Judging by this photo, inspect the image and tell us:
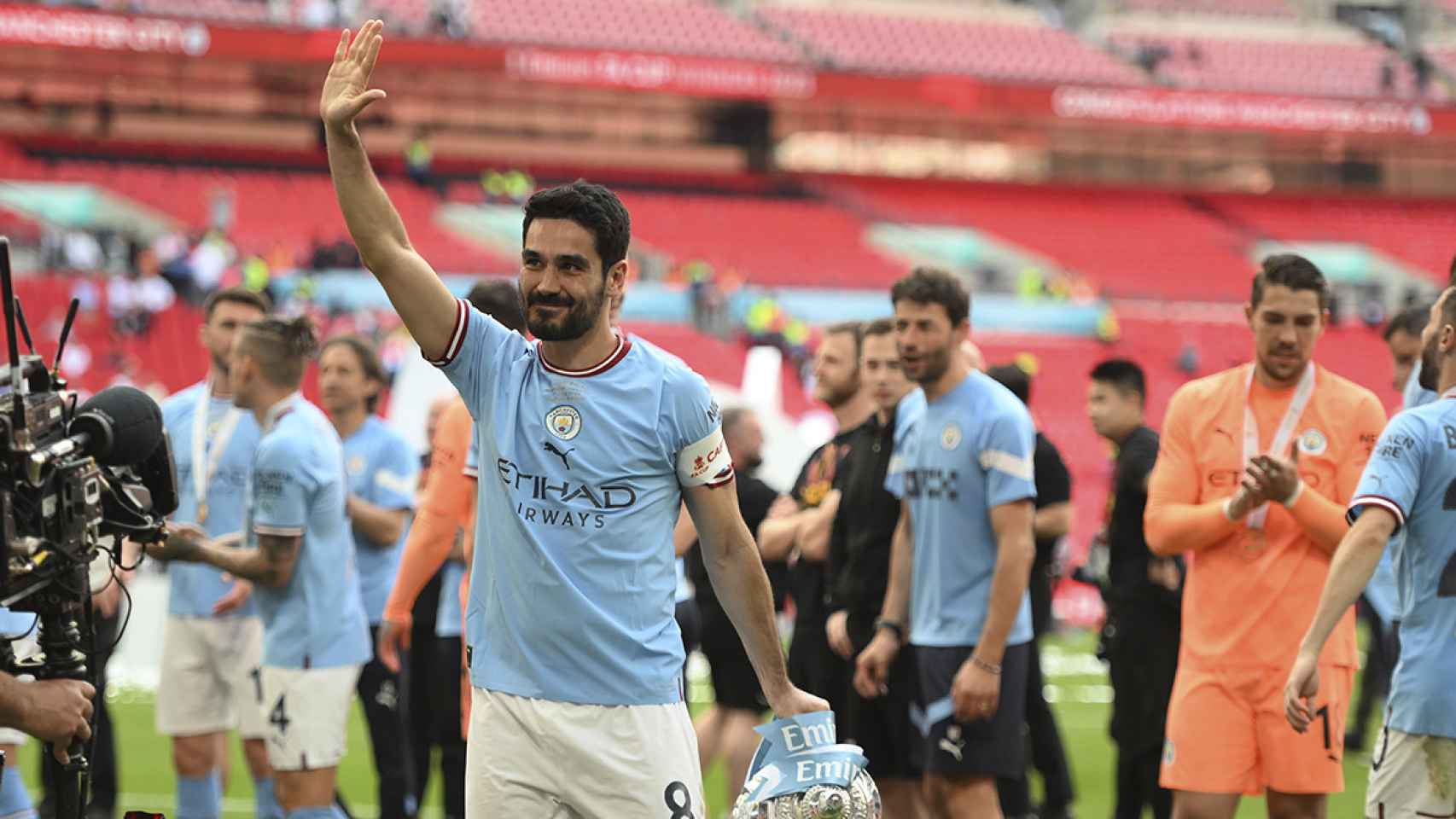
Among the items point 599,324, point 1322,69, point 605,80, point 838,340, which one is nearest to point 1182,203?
point 1322,69

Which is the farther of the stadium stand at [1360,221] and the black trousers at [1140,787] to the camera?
the stadium stand at [1360,221]

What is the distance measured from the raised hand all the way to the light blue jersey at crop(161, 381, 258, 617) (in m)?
3.49

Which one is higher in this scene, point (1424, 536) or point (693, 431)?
point (693, 431)

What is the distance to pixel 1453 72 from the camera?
31.0 m

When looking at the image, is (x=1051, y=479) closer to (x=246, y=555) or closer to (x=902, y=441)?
(x=902, y=441)

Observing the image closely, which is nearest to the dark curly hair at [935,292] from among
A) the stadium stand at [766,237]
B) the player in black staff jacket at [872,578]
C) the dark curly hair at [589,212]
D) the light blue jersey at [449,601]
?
the player in black staff jacket at [872,578]

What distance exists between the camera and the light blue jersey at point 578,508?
3770 millimetres

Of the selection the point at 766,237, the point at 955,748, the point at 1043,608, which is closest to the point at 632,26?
the point at 766,237

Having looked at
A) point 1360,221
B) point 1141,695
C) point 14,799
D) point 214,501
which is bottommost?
point 1141,695

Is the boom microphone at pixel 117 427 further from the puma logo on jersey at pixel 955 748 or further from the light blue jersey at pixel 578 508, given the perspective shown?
the puma logo on jersey at pixel 955 748

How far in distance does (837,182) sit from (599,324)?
26.1 m

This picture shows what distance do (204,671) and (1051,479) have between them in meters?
3.59

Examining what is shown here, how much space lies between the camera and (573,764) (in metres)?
3.72

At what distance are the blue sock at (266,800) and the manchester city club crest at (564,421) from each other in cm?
353
